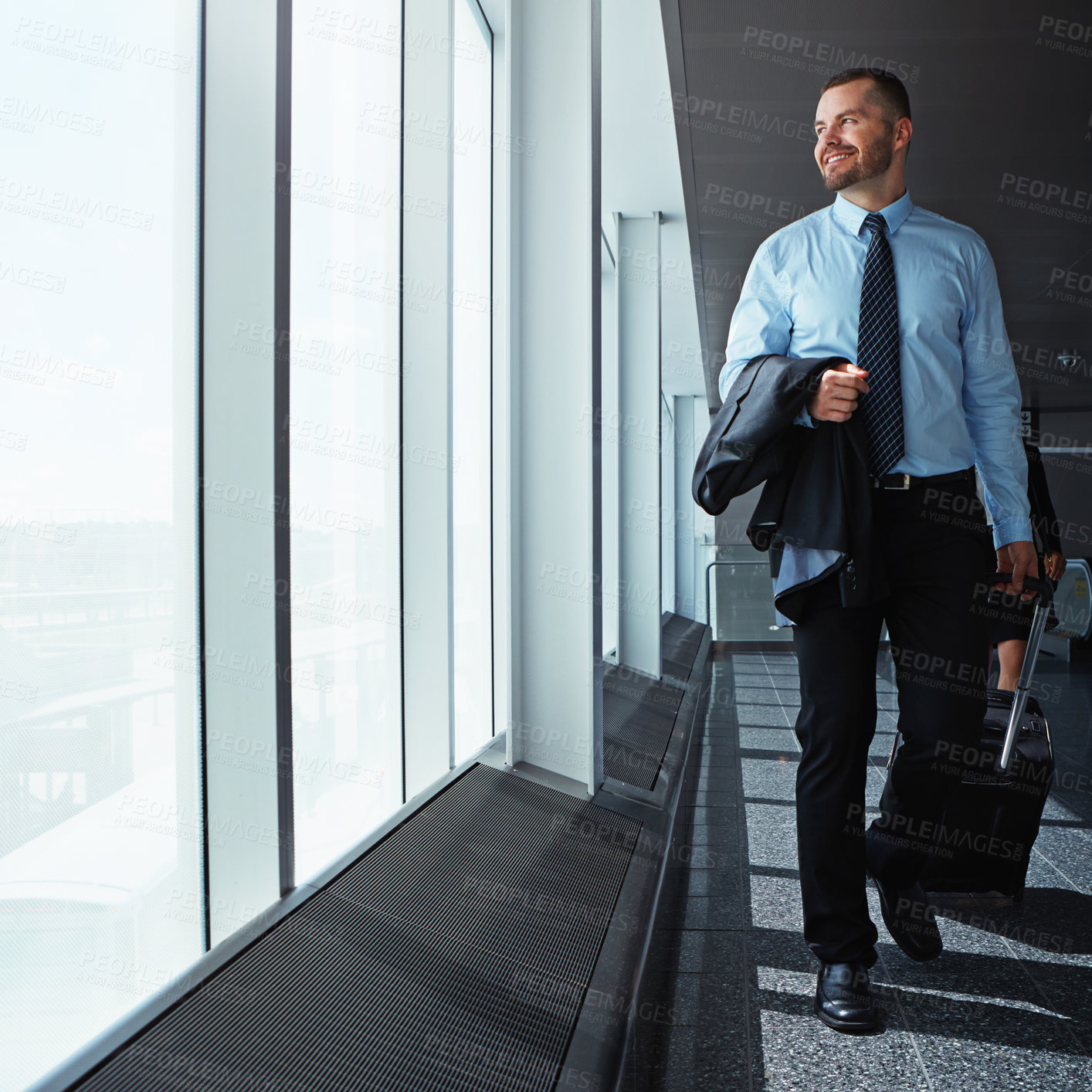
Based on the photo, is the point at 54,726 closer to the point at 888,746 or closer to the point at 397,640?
the point at 397,640

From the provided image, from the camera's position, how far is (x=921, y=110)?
446 cm

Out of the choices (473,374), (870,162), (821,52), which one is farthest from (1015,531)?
(821,52)

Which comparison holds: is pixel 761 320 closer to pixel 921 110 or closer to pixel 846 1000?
pixel 846 1000

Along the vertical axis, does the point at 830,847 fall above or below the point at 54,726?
below

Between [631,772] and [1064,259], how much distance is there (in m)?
5.85

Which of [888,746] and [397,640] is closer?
[397,640]

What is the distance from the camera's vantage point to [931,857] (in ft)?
7.28

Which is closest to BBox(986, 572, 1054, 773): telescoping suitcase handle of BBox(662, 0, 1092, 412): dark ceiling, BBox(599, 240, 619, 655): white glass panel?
BBox(662, 0, 1092, 412): dark ceiling

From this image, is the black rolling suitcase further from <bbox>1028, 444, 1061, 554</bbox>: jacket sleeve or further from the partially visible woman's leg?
the partially visible woman's leg

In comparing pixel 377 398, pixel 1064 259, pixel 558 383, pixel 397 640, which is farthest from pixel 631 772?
pixel 1064 259

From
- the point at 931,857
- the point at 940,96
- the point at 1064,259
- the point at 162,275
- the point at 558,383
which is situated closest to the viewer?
the point at 162,275

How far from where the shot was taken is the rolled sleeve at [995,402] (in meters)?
1.79

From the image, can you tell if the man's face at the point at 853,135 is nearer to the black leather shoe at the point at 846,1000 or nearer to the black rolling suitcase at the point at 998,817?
the black rolling suitcase at the point at 998,817

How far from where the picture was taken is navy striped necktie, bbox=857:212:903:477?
1.73 m
